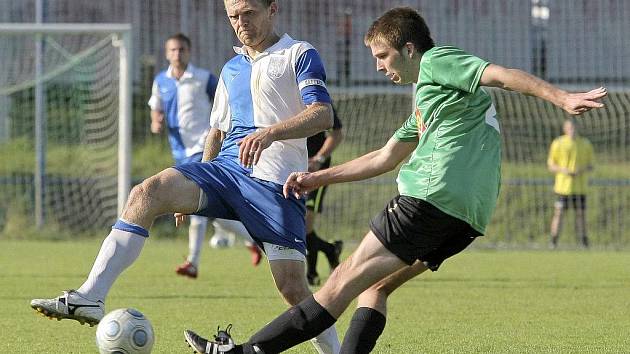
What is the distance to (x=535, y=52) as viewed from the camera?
60.8 feet

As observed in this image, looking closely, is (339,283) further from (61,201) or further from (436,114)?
(61,201)

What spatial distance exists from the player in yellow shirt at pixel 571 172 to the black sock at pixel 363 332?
12457 millimetres

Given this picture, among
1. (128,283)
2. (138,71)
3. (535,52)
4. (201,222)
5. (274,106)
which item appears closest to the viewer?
(274,106)

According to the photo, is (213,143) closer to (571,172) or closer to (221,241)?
(221,241)

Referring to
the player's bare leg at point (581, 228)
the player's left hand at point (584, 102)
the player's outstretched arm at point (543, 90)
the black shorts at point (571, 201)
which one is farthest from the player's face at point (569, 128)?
the player's left hand at point (584, 102)

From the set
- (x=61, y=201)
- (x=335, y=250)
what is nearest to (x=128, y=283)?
(x=335, y=250)

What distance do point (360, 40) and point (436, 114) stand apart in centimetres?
1411

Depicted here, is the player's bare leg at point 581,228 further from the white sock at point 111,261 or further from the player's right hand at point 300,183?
the player's right hand at point 300,183

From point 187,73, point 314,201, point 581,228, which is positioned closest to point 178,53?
point 187,73

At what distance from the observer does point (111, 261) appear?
595 centimetres

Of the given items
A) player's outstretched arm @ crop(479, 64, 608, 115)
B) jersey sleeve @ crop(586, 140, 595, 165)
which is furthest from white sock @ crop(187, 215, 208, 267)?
jersey sleeve @ crop(586, 140, 595, 165)

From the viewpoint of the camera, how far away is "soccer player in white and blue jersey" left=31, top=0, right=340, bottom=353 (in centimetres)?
592

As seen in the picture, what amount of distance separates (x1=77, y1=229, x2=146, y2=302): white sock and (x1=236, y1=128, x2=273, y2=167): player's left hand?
0.70m

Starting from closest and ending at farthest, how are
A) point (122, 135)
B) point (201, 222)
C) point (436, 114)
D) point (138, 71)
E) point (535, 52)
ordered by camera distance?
point (436, 114) → point (201, 222) → point (122, 135) → point (535, 52) → point (138, 71)
